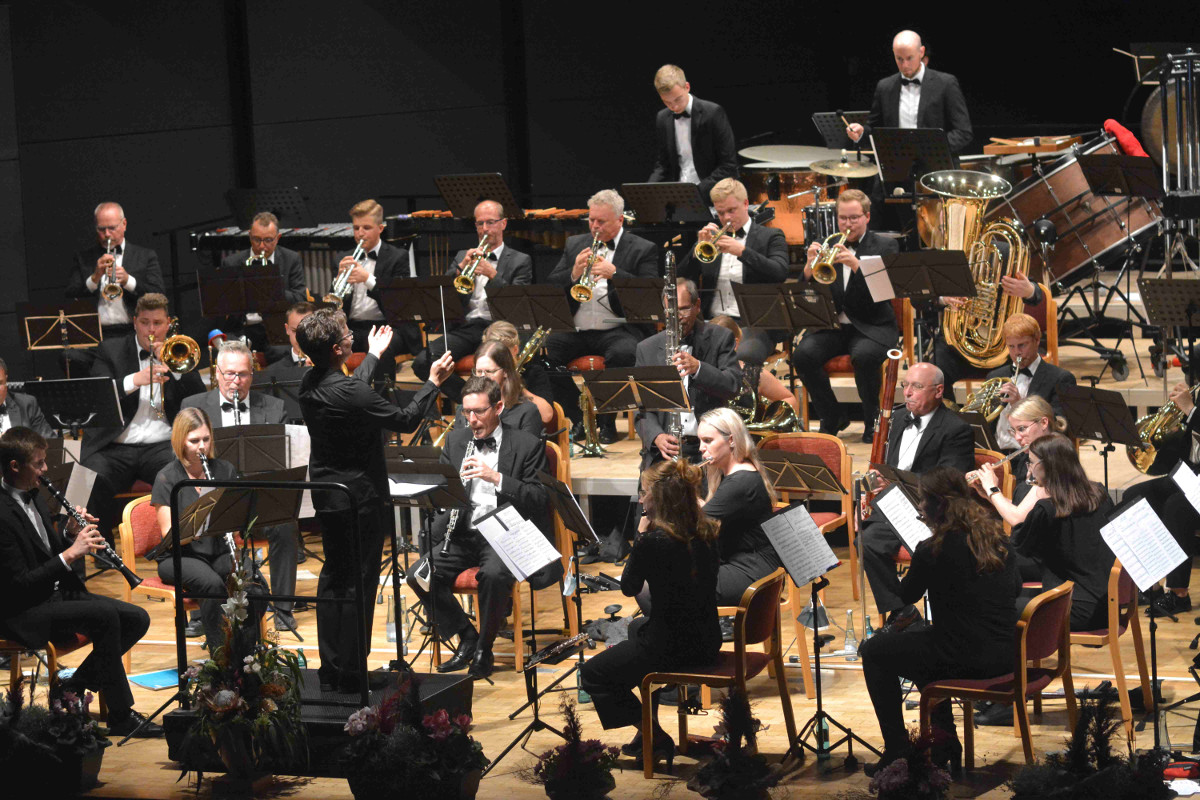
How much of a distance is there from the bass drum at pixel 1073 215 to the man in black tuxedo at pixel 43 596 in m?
5.73

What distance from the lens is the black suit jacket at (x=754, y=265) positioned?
28.7 ft

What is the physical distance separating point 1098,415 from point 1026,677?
1.60m

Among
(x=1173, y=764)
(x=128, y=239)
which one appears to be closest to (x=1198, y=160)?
(x=1173, y=764)

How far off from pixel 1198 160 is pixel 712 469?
392 centimetres

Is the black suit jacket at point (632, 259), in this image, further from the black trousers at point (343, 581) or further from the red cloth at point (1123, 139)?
the black trousers at point (343, 581)

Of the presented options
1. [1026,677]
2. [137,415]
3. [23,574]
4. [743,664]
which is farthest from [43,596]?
[1026,677]

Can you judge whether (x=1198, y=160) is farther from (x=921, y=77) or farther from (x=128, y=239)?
(x=128, y=239)

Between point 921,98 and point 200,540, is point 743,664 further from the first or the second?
point 921,98

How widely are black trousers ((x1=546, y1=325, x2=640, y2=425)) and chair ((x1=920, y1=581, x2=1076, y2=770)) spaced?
371 centimetres

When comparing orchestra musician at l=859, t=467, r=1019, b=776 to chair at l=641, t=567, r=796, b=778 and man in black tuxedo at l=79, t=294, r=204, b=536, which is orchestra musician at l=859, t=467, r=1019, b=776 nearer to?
chair at l=641, t=567, r=796, b=778

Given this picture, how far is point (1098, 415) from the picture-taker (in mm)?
6492

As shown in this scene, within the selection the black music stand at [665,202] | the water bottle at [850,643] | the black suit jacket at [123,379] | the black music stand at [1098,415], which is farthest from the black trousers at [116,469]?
the black music stand at [1098,415]

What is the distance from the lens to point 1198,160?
8.57 m

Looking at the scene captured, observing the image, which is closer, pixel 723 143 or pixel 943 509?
pixel 943 509
